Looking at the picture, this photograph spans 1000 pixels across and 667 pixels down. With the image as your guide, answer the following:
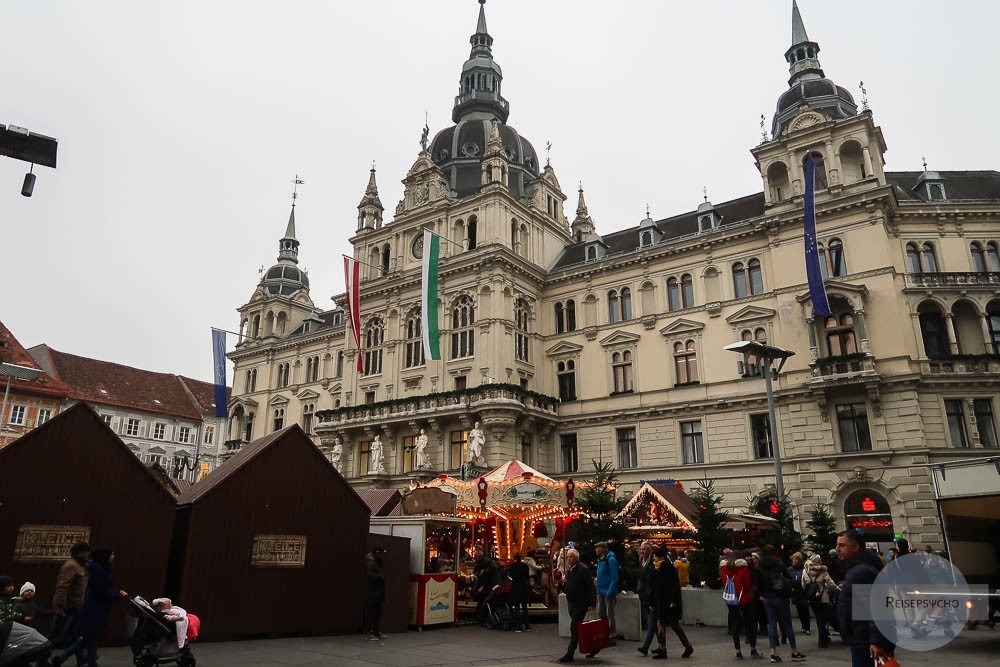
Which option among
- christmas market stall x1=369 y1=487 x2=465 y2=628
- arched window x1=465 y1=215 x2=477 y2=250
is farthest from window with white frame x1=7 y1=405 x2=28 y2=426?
christmas market stall x1=369 y1=487 x2=465 y2=628

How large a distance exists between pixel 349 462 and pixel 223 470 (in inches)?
1076

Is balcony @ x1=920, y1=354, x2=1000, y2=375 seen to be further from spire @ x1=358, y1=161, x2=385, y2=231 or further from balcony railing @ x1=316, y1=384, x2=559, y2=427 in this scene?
spire @ x1=358, y1=161, x2=385, y2=231

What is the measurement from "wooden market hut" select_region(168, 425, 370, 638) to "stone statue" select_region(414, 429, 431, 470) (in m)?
21.1

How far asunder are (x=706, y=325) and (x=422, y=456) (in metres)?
16.9

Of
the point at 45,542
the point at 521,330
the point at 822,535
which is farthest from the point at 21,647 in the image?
the point at 521,330

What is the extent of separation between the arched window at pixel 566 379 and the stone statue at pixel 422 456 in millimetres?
8471

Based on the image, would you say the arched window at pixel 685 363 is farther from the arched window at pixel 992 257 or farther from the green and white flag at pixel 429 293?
the arched window at pixel 992 257

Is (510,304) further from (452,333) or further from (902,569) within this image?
(902,569)

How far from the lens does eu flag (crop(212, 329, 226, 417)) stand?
144ft

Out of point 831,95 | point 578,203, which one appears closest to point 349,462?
point 578,203

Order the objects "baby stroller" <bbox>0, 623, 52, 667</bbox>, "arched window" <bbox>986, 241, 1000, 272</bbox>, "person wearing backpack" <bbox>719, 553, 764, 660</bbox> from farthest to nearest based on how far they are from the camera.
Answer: "arched window" <bbox>986, 241, 1000, 272</bbox>, "person wearing backpack" <bbox>719, 553, 764, 660</bbox>, "baby stroller" <bbox>0, 623, 52, 667</bbox>

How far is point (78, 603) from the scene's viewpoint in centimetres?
1031

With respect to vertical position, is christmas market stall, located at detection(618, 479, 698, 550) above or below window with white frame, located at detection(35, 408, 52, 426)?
below

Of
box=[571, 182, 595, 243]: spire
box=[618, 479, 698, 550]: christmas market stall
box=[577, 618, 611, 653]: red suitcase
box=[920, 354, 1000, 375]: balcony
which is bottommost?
box=[577, 618, 611, 653]: red suitcase
